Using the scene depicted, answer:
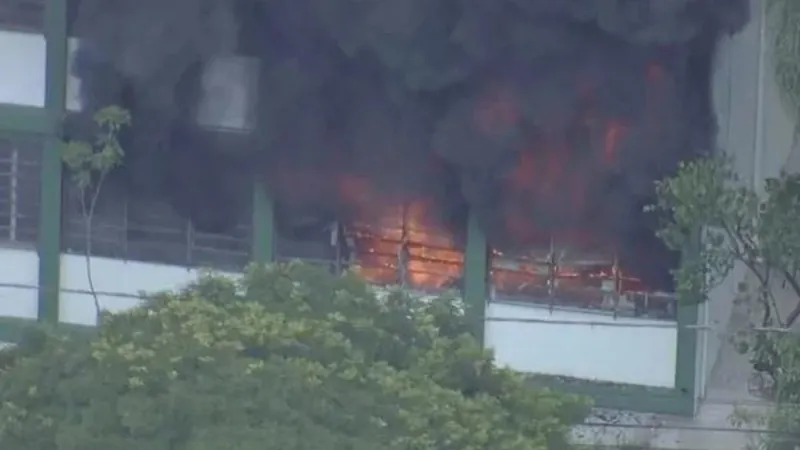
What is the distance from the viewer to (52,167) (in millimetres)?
16625

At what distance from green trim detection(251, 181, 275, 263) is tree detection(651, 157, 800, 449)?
3248mm

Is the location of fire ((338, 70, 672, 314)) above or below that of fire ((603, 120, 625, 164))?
below

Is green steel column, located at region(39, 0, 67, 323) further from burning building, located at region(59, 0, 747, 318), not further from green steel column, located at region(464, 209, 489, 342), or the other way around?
green steel column, located at region(464, 209, 489, 342)

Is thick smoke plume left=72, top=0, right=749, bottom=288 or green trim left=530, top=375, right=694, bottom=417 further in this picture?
green trim left=530, top=375, right=694, bottom=417

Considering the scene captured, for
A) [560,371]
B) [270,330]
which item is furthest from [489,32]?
[270,330]

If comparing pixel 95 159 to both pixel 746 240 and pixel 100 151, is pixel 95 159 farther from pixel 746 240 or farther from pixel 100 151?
pixel 746 240

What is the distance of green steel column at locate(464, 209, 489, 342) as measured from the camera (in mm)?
15805

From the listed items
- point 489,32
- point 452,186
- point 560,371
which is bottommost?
point 560,371

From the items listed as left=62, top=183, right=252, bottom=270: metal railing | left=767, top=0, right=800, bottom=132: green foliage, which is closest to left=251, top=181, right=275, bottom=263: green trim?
left=62, top=183, right=252, bottom=270: metal railing

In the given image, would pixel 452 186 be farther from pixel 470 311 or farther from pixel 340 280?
pixel 340 280

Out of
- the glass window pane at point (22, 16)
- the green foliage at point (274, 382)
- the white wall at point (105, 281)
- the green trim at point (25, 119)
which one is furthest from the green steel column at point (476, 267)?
the green foliage at point (274, 382)

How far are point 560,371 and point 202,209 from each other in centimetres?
→ 297

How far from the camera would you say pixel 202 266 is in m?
16.5

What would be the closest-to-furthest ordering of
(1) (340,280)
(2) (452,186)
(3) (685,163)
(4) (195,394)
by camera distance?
(4) (195,394), (1) (340,280), (3) (685,163), (2) (452,186)
